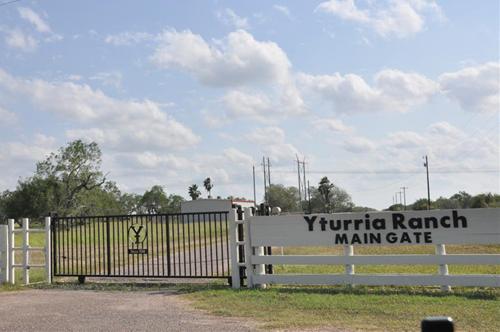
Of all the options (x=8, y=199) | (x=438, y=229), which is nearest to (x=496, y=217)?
(x=438, y=229)

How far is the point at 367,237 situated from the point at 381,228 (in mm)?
366

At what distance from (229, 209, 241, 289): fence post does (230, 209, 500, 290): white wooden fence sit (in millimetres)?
16

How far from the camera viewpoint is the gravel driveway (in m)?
8.80

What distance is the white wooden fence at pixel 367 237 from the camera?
1153 cm

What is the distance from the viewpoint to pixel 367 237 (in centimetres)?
1253

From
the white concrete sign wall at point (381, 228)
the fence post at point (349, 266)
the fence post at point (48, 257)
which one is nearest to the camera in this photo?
the white concrete sign wall at point (381, 228)

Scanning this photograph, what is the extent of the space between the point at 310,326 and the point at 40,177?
58.0 meters

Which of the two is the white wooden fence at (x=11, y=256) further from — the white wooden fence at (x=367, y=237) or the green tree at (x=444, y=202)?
the green tree at (x=444, y=202)

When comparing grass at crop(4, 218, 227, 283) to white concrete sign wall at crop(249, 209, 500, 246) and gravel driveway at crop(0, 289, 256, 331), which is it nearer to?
white concrete sign wall at crop(249, 209, 500, 246)

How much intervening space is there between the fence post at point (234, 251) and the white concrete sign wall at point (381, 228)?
0.43 meters

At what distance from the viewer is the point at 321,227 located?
12.9m

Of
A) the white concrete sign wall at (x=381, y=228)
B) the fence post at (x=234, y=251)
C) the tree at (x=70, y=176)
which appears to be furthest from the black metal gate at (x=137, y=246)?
the tree at (x=70, y=176)

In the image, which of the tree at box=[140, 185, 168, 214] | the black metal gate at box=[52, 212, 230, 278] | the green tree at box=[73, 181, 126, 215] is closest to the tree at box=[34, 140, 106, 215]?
the green tree at box=[73, 181, 126, 215]

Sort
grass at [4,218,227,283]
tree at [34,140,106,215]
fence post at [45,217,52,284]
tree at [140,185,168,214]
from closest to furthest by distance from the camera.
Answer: fence post at [45,217,52,284] < grass at [4,218,227,283] < tree at [34,140,106,215] < tree at [140,185,168,214]
